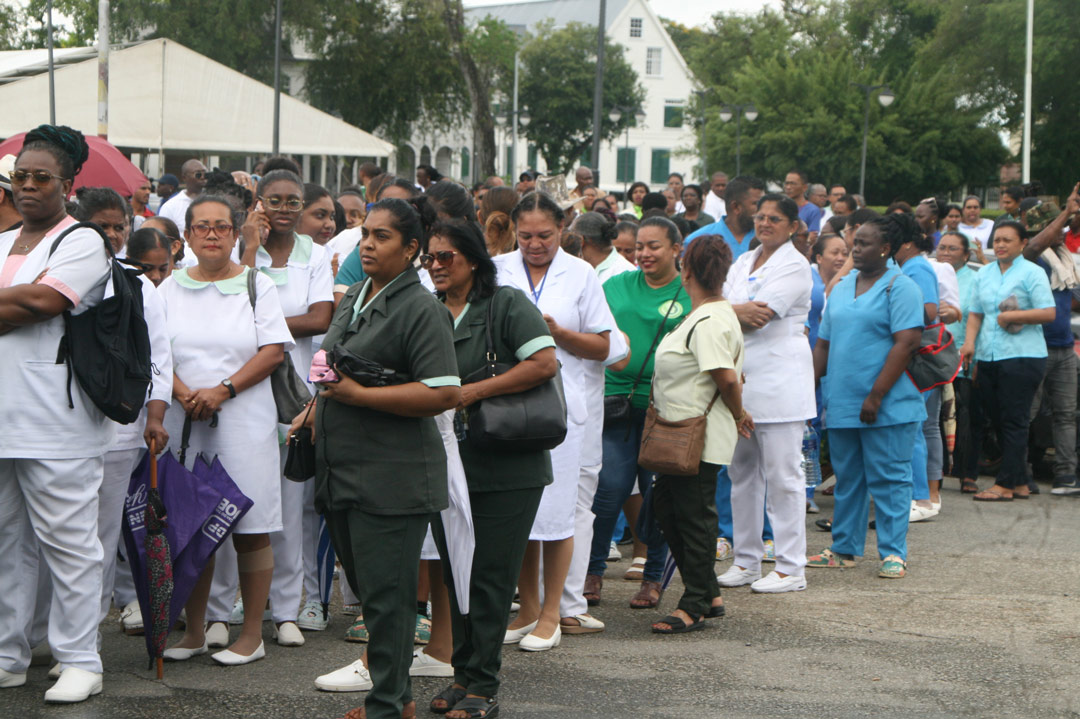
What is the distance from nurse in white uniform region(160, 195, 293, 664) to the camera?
18.3ft

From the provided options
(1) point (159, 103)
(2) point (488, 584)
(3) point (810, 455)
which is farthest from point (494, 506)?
(1) point (159, 103)

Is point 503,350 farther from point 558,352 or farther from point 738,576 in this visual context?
point 738,576

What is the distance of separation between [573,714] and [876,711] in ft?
3.97

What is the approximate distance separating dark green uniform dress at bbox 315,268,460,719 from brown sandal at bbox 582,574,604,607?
102 inches

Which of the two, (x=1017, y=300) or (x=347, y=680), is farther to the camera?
(x=1017, y=300)

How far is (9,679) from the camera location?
516cm

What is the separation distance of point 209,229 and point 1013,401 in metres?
7.03

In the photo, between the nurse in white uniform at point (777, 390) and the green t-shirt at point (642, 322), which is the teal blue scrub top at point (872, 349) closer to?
the nurse in white uniform at point (777, 390)

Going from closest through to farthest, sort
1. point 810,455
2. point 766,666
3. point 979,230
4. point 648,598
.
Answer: point 766,666, point 648,598, point 810,455, point 979,230

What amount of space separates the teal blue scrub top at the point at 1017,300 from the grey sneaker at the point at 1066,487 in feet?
3.92

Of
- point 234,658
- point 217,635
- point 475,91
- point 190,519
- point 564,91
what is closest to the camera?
point 190,519

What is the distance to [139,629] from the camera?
6113mm

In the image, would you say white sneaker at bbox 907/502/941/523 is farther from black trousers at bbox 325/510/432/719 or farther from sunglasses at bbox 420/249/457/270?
black trousers at bbox 325/510/432/719

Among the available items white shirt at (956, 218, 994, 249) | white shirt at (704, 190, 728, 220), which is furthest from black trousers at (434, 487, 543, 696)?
white shirt at (704, 190, 728, 220)
